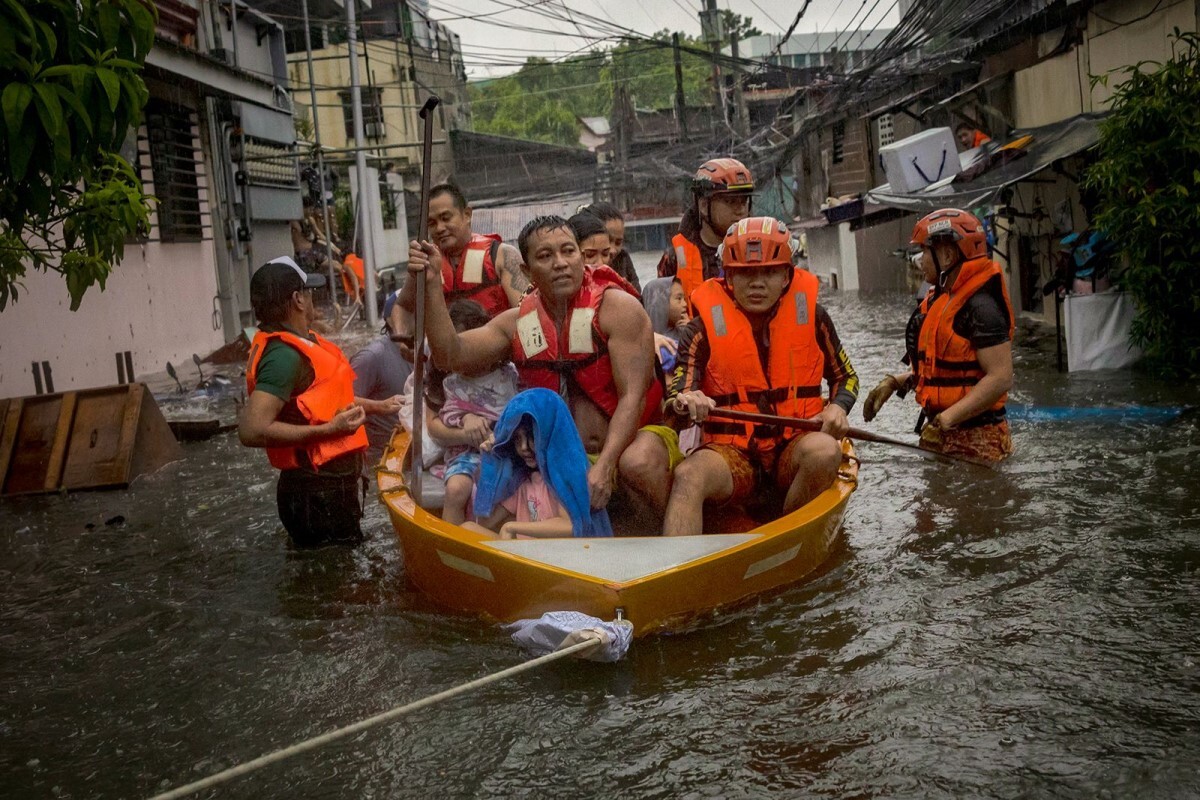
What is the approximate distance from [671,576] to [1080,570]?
2256mm

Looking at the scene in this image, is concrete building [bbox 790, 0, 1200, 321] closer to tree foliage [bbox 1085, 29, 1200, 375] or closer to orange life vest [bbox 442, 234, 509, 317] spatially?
tree foliage [bbox 1085, 29, 1200, 375]

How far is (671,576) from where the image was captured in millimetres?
4449

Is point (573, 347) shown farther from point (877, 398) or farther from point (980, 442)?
point (980, 442)

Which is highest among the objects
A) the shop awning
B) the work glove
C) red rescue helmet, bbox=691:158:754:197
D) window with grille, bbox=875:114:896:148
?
window with grille, bbox=875:114:896:148

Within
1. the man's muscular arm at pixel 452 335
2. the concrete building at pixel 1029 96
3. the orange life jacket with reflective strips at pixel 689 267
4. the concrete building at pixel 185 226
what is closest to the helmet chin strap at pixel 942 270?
the orange life jacket with reflective strips at pixel 689 267

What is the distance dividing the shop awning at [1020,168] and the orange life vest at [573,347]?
22.9ft

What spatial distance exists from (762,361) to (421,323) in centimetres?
158

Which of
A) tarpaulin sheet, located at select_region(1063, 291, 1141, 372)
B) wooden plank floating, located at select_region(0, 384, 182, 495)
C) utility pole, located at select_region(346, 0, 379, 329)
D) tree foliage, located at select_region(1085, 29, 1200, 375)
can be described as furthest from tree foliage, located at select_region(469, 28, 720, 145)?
wooden plank floating, located at select_region(0, 384, 182, 495)

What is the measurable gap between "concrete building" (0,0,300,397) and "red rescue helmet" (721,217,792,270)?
308 inches

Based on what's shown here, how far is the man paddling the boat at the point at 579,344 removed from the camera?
5375 mm

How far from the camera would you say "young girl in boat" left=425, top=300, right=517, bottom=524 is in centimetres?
567

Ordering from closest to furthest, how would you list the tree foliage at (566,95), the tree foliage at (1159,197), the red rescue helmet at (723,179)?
the red rescue helmet at (723,179), the tree foliage at (1159,197), the tree foliage at (566,95)

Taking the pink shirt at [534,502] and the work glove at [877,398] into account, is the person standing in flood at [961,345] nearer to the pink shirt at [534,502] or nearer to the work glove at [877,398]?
the work glove at [877,398]

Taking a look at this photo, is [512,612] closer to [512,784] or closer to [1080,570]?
[512,784]
